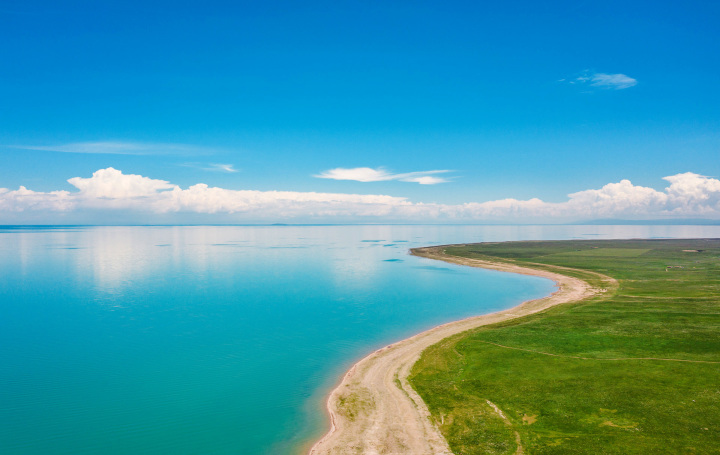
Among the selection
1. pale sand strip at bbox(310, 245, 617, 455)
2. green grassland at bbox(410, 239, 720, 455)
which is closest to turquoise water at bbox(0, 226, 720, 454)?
pale sand strip at bbox(310, 245, 617, 455)

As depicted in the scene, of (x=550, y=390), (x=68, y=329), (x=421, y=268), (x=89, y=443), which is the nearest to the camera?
(x=89, y=443)

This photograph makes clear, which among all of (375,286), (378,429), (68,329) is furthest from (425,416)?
(375,286)

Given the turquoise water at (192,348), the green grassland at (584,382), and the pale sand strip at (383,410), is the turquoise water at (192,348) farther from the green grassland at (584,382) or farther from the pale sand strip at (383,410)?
the green grassland at (584,382)

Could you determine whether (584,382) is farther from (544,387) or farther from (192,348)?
(192,348)

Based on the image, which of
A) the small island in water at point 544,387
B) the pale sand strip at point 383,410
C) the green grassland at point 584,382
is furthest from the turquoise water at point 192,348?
the green grassland at point 584,382

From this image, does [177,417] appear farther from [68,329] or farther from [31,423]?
[68,329]

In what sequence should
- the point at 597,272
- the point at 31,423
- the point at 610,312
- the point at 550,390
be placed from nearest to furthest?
1. the point at 31,423
2. the point at 550,390
3. the point at 610,312
4. the point at 597,272
